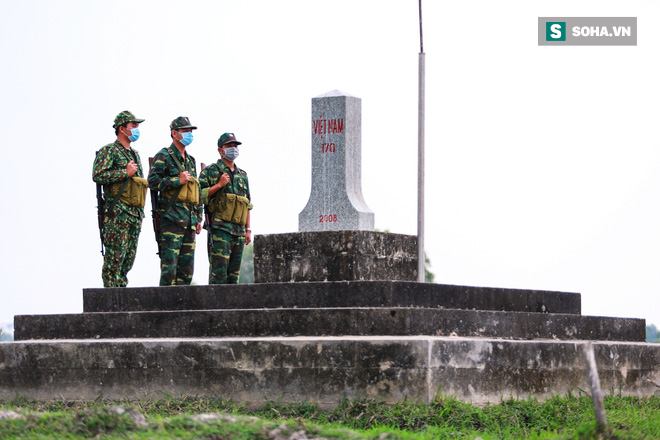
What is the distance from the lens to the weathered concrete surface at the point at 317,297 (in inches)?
344

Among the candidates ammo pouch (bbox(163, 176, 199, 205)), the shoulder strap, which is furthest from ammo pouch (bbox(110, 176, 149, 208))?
the shoulder strap

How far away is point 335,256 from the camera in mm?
9727

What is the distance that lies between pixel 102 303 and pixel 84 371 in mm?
1072

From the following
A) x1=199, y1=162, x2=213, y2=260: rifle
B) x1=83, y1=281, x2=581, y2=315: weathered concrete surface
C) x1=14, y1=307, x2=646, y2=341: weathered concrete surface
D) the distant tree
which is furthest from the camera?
the distant tree

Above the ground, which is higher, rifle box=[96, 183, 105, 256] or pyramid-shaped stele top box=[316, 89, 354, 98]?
pyramid-shaped stele top box=[316, 89, 354, 98]

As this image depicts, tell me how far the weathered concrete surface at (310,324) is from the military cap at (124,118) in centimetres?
221

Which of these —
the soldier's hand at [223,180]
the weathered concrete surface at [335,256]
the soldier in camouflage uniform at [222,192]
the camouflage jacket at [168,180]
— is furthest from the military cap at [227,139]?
the weathered concrete surface at [335,256]

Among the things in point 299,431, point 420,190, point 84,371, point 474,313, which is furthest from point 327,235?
point 299,431

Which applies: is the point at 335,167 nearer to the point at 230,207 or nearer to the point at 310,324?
the point at 230,207

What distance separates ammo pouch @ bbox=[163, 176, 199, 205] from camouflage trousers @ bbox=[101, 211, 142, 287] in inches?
19.6

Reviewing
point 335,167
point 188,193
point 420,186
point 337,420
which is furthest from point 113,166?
point 337,420

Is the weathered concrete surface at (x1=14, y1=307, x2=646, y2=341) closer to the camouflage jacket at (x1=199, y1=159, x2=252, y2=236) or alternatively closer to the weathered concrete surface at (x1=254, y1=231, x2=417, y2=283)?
the weathered concrete surface at (x1=254, y1=231, x2=417, y2=283)

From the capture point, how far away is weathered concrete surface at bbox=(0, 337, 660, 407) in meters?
7.75

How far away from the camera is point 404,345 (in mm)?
7711
